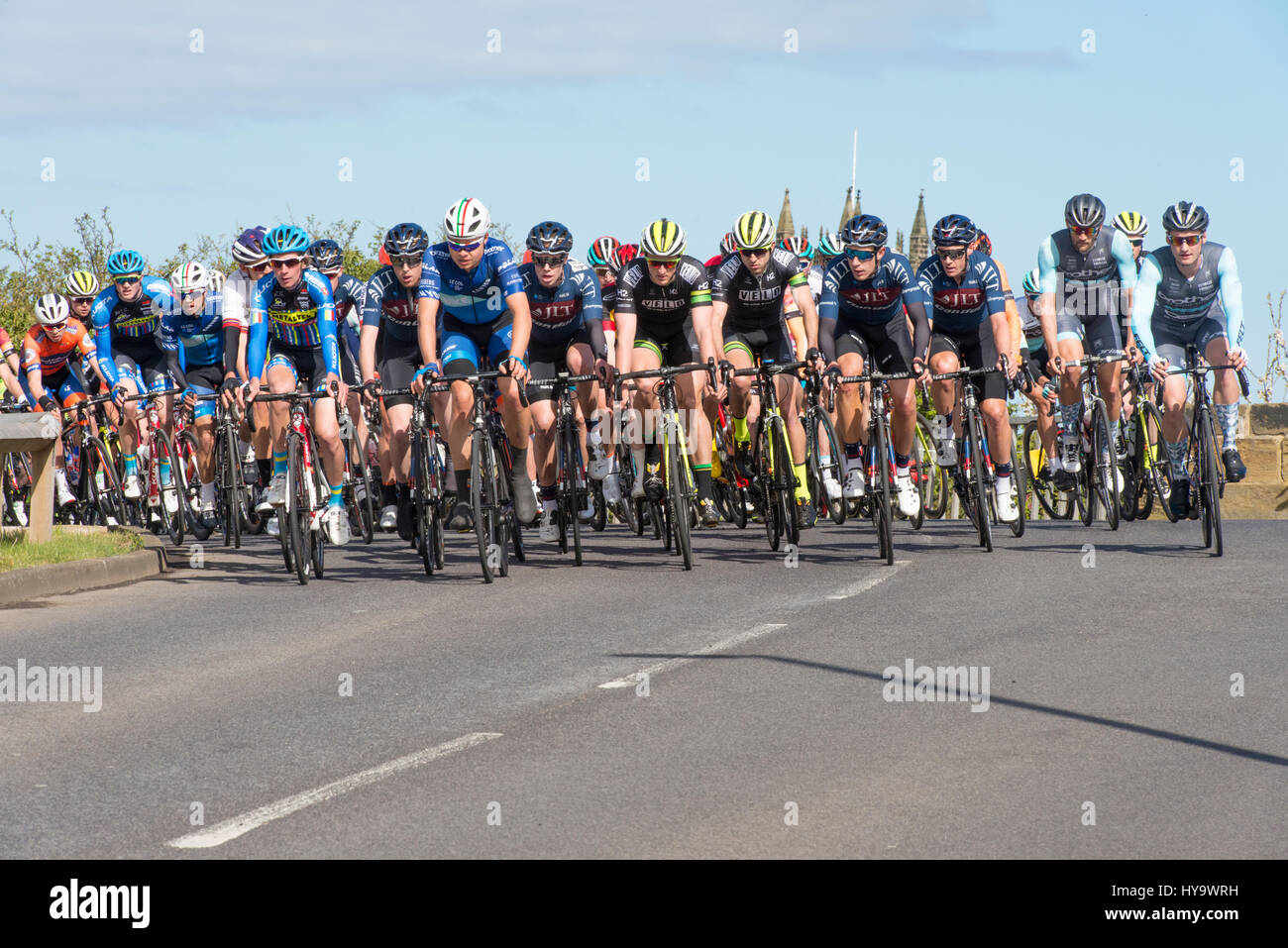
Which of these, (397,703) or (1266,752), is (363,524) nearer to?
(397,703)

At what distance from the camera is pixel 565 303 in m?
13.3

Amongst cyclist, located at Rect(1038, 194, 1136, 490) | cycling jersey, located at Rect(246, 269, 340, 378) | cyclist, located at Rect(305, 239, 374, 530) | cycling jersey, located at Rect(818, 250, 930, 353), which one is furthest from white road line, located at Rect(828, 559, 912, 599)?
cyclist, located at Rect(305, 239, 374, 530)

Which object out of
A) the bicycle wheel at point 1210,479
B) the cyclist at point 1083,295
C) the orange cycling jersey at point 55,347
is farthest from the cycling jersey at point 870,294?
the orange cycling jersey at point 55,347

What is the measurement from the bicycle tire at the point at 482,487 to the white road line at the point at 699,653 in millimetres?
2577

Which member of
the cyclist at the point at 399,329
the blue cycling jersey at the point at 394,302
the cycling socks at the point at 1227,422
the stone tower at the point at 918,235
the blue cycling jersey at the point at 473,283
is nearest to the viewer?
the blue cycling jersey at the point at 473,283

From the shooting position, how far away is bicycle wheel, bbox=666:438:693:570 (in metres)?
12.2

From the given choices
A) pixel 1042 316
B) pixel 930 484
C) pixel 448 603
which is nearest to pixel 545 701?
pixel 448 603

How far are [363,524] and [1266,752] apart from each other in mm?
10628

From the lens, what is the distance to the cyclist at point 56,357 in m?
17.2

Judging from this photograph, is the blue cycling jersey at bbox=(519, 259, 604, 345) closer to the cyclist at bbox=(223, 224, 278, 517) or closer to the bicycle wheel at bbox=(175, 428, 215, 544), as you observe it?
the cyclist at bbox=(223, 224, 278, 517)

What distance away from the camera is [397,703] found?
24.8ft

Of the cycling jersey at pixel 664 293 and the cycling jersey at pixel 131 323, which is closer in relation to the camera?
the cycling jersey at pixel 664 293

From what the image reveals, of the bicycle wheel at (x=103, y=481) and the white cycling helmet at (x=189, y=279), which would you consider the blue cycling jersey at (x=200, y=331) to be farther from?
the bicycle wheel at (x=103, y=481)
